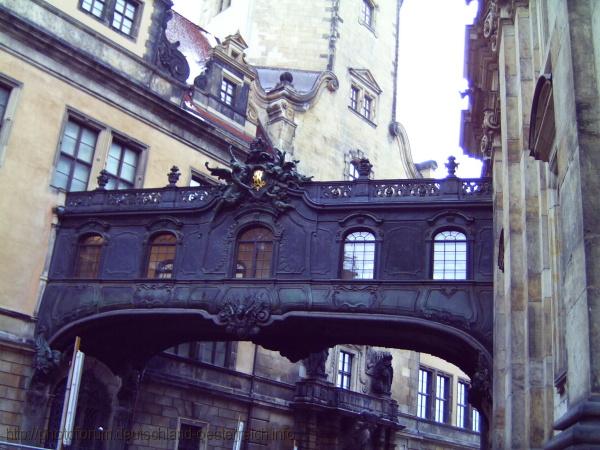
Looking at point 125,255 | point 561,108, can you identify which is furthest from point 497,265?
point 125,255

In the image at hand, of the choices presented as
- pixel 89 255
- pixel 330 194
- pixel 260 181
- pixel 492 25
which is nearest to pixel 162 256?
pixel 89 255

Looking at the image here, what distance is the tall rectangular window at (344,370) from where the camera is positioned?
32.7 m

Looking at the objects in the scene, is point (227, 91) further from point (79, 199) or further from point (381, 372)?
point (381, 372)

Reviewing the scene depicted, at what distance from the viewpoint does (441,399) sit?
124 ft

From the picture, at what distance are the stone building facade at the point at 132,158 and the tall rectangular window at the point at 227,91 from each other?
86 millimetres

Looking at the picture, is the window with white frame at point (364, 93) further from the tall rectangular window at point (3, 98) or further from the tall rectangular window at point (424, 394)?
the tall rectangular window at point (3, 98)

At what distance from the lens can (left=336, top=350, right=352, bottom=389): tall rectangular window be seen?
107 feet

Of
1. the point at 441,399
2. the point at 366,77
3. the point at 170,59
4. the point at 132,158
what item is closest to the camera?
the point at 132,158

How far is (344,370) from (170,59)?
49.3ft

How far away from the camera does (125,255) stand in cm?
2095

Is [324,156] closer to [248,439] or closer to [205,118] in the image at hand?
[205,118]

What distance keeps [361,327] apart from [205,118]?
1231 cm

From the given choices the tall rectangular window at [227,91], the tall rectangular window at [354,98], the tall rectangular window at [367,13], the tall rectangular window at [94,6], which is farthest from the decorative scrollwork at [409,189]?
the tall rectangular window at [367,13]

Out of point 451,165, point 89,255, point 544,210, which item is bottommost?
point 544,210
